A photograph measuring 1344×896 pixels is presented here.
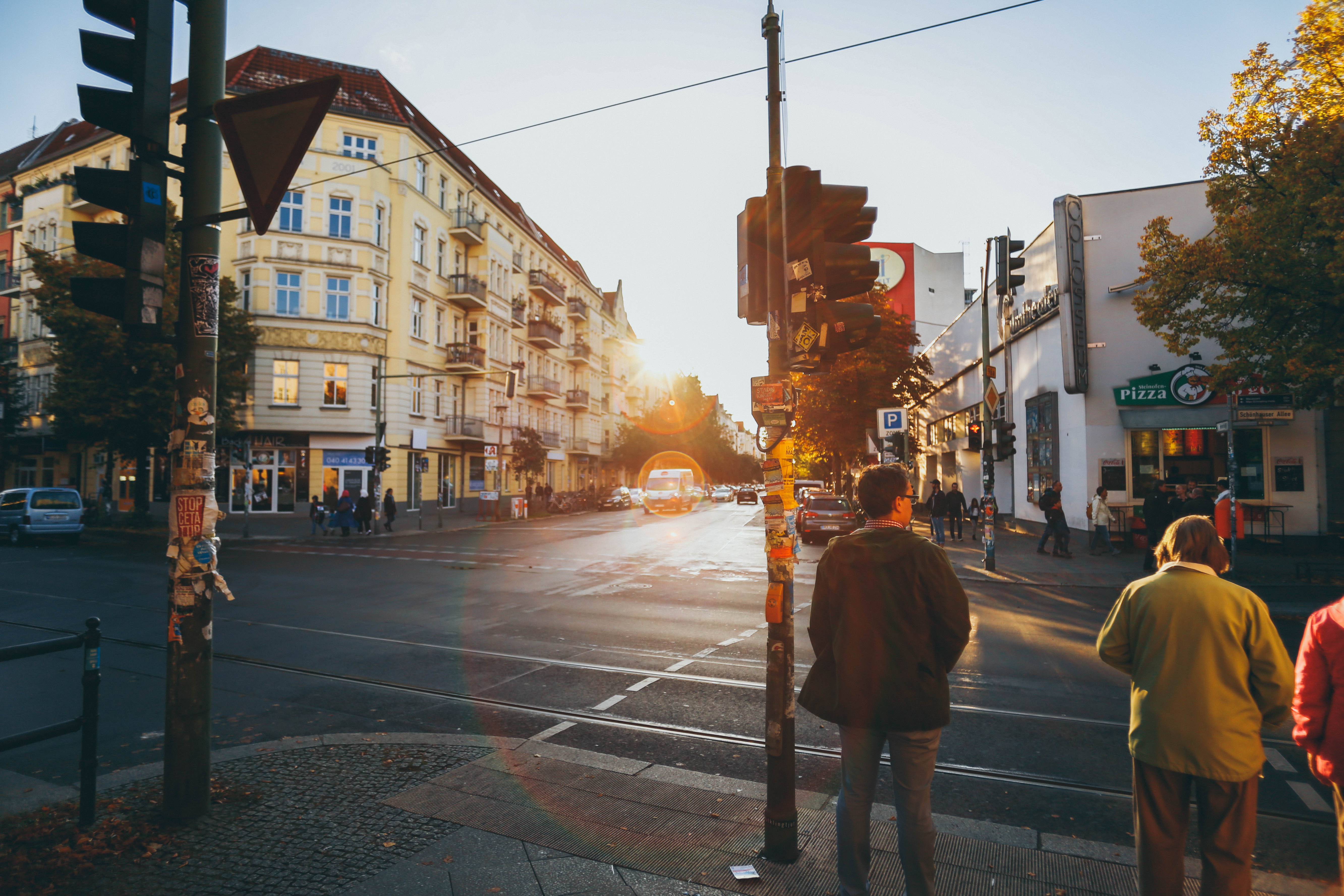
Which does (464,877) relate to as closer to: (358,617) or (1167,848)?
(1167,848)

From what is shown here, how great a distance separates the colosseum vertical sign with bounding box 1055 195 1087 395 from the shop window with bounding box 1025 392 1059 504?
2.17m

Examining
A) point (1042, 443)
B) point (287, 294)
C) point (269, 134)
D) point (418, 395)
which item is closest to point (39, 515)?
point (287, 294)

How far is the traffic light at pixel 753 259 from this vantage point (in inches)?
177

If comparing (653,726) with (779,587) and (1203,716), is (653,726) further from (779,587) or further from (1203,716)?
(1203,716)

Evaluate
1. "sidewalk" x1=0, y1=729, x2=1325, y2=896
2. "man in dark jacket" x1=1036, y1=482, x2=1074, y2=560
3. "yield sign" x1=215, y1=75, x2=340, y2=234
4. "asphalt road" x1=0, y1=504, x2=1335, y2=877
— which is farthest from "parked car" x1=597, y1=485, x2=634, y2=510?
"yield sign" x1=215, y1=75, x2=340, y2=234

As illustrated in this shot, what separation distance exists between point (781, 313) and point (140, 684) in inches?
274

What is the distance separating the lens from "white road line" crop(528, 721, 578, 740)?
5.57 metres

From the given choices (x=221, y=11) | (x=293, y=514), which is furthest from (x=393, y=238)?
(x=221, y=11)

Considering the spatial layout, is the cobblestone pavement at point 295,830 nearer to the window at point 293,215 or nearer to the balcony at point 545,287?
the window at point 293,215

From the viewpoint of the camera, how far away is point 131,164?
3.91m

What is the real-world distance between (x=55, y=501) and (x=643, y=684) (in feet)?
77.5

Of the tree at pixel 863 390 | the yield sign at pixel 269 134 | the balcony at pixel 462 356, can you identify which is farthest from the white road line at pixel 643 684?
the balcony at pixel 462 356

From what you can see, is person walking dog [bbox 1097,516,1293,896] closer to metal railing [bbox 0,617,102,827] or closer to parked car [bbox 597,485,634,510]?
metal railing [bbox 0,617,102,827]

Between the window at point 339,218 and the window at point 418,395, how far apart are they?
745 cm
